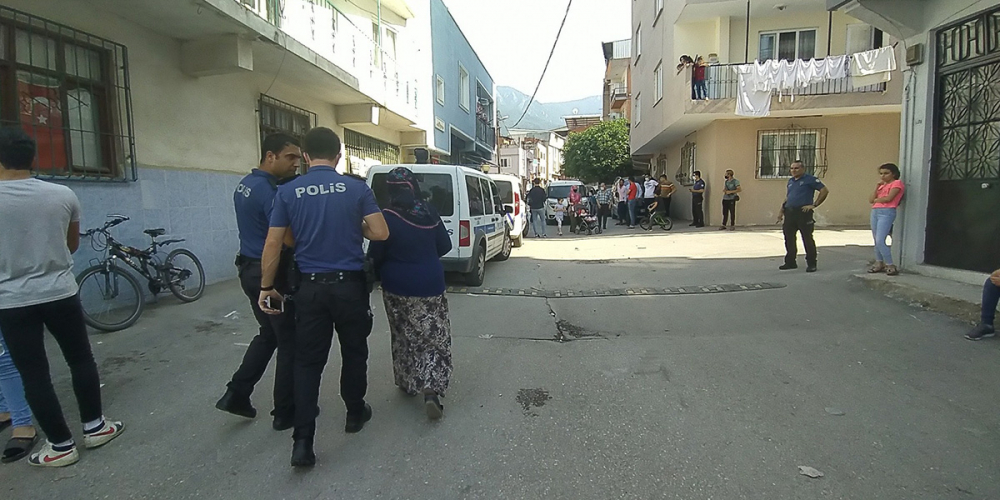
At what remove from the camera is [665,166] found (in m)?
23.6

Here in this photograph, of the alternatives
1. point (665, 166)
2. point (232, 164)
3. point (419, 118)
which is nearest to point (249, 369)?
point (232, 164)

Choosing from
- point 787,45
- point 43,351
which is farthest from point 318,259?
point 787,45

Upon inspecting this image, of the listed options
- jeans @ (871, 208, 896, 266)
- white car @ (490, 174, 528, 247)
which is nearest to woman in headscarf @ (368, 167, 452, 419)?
jeans @ (871, 208, 896, 266)

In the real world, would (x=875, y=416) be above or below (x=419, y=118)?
below

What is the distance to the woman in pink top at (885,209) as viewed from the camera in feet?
22.9

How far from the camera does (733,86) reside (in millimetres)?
14430

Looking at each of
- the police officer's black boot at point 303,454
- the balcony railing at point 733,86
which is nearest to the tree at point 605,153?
the balcony railing at point 733,86

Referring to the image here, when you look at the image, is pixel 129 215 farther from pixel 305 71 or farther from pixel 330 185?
pixel 330 185

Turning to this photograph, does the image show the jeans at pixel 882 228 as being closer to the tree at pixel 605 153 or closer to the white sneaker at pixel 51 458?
the white sneaker at pixel 51 458

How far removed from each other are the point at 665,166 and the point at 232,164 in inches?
744

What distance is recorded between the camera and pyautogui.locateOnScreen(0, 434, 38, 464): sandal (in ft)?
10.2

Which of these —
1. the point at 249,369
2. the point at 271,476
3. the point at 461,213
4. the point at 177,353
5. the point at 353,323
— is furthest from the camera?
the point at 461,213

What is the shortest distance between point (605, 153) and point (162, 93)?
99.8 feet

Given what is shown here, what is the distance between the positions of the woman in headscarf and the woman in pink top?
20.5 feet
